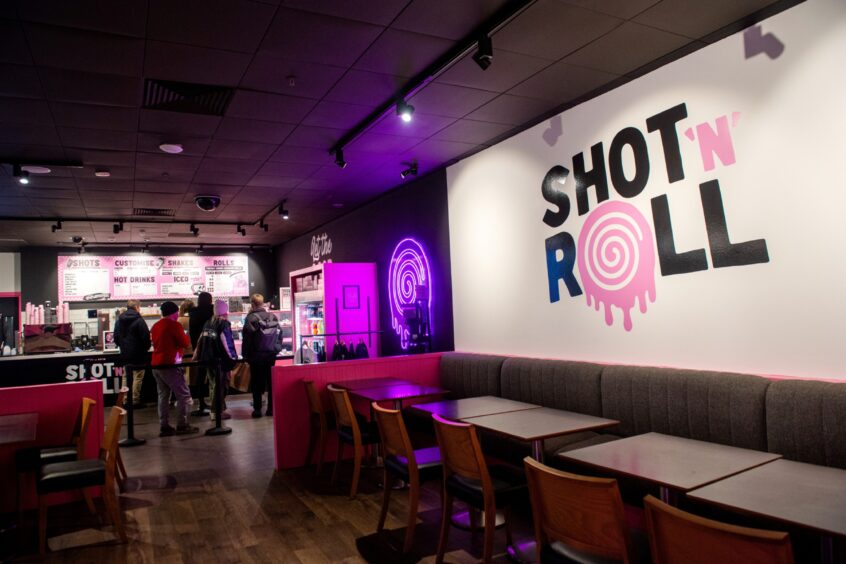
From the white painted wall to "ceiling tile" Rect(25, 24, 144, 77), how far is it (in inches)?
132

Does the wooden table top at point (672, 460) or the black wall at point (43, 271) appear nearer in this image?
the wooden table top at point (672, 460)

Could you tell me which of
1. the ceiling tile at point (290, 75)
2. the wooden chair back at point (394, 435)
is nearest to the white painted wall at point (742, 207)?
A: the wooden chair back at point (394, 435)

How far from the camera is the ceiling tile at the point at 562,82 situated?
407 centimetres

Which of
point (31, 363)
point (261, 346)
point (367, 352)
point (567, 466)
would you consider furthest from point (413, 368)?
point (31, 363)

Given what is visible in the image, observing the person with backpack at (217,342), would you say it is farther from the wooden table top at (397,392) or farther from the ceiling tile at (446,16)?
the ceiling tile at (446,16)

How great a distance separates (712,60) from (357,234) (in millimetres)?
5885

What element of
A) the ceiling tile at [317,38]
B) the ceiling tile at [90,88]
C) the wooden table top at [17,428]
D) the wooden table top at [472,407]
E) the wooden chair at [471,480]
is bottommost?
the wooden chair at [471,480]

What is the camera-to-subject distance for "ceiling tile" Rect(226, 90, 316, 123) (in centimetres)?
421

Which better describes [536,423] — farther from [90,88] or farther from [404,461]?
[90,88]

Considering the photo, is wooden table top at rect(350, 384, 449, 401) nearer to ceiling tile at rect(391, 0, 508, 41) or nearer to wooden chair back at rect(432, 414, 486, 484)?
wooden chair back at rect(432, 414, 486, 484)

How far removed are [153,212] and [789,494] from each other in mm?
8422

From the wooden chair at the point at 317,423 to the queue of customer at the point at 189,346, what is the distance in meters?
2.14

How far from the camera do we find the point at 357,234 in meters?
8.67

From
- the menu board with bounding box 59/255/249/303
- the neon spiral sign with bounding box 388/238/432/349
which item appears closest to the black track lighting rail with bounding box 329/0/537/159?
the neon spiral sign with bounding box 388/238/432/349
